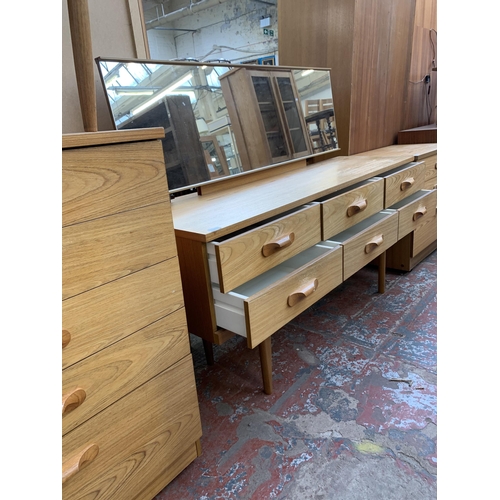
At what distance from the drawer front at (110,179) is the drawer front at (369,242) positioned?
0.74 m

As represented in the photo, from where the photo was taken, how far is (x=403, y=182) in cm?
167

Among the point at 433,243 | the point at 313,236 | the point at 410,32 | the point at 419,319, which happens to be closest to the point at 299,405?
the point at 313,236

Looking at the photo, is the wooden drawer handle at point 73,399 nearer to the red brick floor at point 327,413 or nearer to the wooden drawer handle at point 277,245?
the red brick floor at point 327,413

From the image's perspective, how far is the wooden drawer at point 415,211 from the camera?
167 centimetres

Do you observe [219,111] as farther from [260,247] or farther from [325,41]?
[325,41]

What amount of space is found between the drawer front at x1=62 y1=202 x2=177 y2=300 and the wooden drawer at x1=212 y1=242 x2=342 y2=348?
0.24m

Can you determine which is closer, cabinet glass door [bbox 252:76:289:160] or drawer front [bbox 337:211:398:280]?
drawer front [bbox 337:211:398:280]

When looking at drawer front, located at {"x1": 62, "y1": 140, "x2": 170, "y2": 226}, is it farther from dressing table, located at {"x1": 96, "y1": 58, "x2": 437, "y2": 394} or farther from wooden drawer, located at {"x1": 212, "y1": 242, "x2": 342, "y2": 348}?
wooden drawer, located at {"x1": 212, "y1": 242, "x2": 342, "y2": 348}

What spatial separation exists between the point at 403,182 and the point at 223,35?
6.98m

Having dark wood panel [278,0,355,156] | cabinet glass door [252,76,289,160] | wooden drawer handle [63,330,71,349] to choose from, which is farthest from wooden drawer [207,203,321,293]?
dark wood panel [278,0,355,156]

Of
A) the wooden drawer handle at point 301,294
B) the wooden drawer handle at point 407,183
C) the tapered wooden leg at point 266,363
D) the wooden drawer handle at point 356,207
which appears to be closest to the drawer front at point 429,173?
the wooden drawer handle at point 407,183

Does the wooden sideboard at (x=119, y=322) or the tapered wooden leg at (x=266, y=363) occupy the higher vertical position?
the wooden sideboard at (x=119, y=322)

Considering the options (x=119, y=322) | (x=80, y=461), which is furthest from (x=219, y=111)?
(x=80, y=461)

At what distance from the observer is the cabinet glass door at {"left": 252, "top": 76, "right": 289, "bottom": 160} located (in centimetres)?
159
